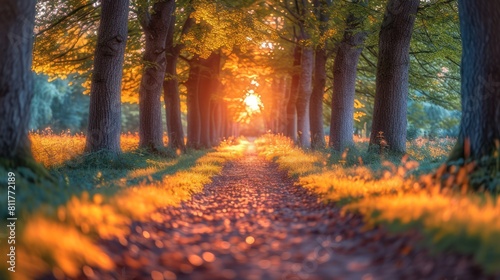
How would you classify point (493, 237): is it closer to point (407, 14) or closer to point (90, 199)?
point (90, 199)

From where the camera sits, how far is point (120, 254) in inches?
198

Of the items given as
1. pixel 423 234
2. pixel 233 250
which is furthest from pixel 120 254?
pixel 423 234

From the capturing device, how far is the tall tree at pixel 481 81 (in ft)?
25.5

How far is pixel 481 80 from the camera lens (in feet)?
26.0

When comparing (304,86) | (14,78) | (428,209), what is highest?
(304,86)

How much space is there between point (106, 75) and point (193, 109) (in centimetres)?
1394

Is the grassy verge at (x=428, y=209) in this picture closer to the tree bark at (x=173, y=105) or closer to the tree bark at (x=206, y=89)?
the tree bark at (x=173, y=105)

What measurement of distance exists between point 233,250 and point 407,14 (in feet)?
36.0

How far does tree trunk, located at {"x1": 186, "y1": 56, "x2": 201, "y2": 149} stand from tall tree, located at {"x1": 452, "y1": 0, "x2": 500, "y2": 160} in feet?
67.4

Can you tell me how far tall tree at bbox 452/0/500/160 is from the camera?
25.5ft

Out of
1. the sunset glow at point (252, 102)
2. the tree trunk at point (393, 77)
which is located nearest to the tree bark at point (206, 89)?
the sunset glow at point (252, 102)

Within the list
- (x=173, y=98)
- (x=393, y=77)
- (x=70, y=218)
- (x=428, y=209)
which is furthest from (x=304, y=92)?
(x=70, y=218)

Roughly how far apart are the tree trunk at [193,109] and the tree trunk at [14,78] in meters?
20.0

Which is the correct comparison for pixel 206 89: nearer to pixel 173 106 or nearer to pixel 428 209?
pixel 173 106
